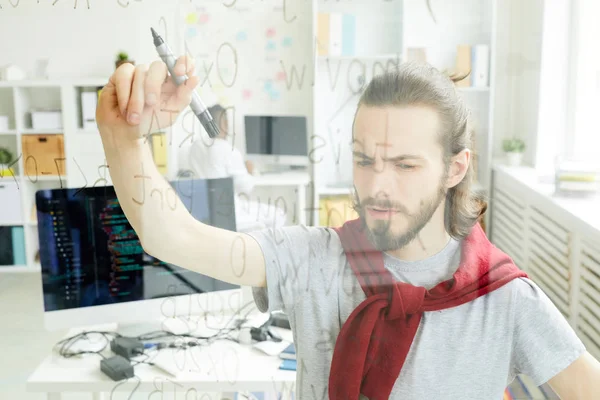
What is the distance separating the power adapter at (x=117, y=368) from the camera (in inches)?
22.7

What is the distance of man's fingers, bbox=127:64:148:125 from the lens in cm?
34

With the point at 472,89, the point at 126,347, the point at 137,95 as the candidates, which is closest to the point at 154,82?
the point at 137,95

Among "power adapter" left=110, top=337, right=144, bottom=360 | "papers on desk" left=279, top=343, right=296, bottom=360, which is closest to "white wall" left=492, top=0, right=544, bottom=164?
"papers on desk" left=279, top=343, right=296, bottom=360

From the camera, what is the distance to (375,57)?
16.0 inches

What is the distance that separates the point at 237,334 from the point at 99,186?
0.25 meters

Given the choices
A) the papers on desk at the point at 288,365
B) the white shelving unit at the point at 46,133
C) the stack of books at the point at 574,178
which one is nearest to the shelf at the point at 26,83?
the white shelving unit at the point at 46,133

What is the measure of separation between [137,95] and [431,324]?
26cm

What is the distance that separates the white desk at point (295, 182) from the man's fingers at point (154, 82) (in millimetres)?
107

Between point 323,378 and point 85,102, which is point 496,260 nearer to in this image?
point 323,378

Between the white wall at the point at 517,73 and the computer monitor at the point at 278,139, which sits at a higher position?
the white wall at the point at 517,73

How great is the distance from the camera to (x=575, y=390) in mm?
433

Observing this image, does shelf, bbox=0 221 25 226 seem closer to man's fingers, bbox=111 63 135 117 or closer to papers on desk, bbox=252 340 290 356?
man's fingers, bbox=111 63 135 117

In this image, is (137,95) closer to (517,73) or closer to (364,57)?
(364,57)

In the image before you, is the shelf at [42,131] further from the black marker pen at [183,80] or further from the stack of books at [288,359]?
the stack of books at [288,359]
